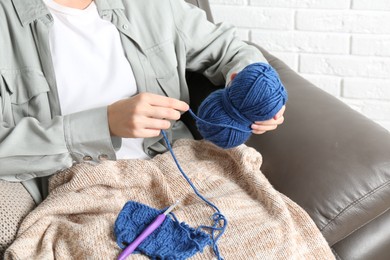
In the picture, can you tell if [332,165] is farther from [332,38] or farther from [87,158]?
[332,38]

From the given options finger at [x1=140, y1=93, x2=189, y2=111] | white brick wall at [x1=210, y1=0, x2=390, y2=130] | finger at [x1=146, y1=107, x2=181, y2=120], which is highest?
finger at [x1=140, y1=93, x2=189, y2=111]

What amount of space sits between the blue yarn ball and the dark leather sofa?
11 centimetres

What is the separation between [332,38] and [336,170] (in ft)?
2.49

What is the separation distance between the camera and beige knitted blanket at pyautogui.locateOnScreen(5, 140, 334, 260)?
823mm

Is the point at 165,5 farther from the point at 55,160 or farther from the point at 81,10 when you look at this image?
the point at 55,160

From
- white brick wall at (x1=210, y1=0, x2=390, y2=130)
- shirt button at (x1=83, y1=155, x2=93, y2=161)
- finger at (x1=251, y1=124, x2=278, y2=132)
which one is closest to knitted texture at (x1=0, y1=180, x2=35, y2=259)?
shirt button at (x1=83, y1=155, x2=93, y2=161)

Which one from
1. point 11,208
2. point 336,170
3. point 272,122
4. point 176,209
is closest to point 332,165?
point 336,170

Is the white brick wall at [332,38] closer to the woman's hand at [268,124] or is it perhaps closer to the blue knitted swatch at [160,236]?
the woman's hand at [268,124]

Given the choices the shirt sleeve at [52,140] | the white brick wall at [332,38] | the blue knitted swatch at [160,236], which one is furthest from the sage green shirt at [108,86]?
the white brick wall at [332,38]

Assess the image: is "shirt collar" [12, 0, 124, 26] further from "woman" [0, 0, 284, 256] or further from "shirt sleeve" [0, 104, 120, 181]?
"shirt sleeve" [0, 104, 120, 181]

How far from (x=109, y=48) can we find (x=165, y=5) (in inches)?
6.1

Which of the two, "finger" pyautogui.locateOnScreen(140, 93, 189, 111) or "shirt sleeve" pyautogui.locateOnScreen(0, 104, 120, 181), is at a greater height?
"finger" pyautogui.locateOnScreen(140, 93, 189, 111)

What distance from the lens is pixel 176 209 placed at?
35.4 inches

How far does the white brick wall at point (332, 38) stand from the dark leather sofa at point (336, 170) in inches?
22.0
